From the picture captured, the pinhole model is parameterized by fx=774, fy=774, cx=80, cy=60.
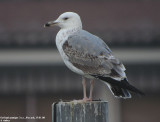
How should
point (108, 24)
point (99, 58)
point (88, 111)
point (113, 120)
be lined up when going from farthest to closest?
1. point (108, 24)
2. point (113, 120)
3. point (99, 58)
4. point (88, 111)

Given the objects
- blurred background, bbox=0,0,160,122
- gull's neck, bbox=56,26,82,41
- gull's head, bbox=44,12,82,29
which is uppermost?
blurred background, bbox=0,0,160,122

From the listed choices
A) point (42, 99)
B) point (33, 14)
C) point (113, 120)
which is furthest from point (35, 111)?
point (33, 14)

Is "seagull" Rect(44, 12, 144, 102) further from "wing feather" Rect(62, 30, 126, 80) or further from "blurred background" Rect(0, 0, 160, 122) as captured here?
"blurred background" Rect(0, 0, 160, 122)

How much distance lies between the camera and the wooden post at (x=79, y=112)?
17.7ft

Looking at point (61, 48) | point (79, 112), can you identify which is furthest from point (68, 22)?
point (79, 112)

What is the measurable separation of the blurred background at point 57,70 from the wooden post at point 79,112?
21.2 ft

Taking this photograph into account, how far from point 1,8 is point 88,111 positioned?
907 cm

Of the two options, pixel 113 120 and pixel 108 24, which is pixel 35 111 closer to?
pixel 113 120

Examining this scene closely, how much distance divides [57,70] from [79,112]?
6.97 metres

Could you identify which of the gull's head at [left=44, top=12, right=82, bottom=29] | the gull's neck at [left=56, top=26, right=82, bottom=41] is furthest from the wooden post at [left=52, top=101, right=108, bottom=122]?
the gull's head at [left=44, top=12, right=82, bottom=29]

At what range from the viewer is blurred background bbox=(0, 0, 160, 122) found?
39.8ft

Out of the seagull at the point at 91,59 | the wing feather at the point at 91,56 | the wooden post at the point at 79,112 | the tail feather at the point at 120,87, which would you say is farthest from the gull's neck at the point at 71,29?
the wooden post at the point at 79,112

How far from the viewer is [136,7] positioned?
14.2m

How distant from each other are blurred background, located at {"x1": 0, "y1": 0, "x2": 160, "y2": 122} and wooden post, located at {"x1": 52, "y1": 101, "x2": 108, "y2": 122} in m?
6.46
